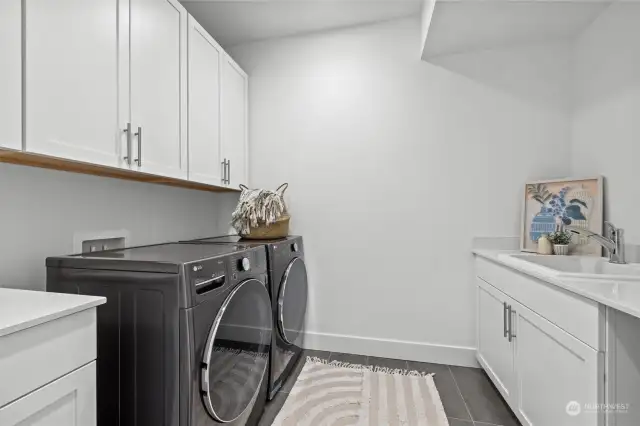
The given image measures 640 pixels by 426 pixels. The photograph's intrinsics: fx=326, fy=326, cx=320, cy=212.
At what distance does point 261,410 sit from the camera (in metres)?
1.68

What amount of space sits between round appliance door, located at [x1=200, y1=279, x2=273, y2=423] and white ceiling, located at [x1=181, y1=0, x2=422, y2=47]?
188cm

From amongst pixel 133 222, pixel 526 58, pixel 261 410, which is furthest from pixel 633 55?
pixel 133 222

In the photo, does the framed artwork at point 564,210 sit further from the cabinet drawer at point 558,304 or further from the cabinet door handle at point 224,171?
the cabinet door handle at point 224,171

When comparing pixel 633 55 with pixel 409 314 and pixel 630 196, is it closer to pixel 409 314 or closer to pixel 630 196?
pixel 630 196

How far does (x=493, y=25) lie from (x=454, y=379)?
87.5 inches

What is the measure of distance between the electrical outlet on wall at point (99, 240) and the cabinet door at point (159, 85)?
0.44m

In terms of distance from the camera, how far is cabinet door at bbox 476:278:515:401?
168 cm

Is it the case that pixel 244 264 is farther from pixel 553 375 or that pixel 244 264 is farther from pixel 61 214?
pixel 553 375

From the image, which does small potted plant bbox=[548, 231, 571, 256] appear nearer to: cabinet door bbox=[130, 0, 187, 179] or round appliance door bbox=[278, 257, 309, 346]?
→ round appliance door bbox=[278, 257, 309, 346]

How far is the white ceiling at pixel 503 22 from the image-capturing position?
71.7 inches

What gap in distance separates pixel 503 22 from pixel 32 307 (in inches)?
101

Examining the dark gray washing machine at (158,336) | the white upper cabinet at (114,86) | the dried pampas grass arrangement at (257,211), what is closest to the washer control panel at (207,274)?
the dark gray washing machine at (158,336)

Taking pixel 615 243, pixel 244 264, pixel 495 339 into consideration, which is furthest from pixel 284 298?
pixel 615 243

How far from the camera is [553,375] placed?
1.25 meters
